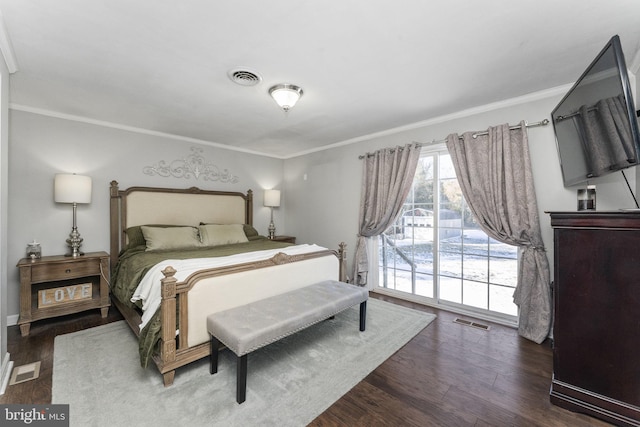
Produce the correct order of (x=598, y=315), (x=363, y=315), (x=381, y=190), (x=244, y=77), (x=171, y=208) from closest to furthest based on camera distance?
(x=598, y=315), (x=244, y=77), (x=363, y=315), (x=381, y=190), (x=171, y=208)

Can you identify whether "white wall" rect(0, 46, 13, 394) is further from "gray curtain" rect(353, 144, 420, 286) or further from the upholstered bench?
"gray curtain" rect(353, 144, 420, 286)

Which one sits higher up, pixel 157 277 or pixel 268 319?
pixel 157 277

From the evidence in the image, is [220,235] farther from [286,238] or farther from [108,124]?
[108,124]

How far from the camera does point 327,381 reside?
6.33 feet

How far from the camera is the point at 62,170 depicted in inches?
127

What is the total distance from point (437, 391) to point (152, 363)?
2.17m

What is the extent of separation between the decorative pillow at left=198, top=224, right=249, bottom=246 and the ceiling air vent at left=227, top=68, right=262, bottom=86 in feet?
7.07

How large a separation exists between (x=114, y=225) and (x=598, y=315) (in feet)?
15.8

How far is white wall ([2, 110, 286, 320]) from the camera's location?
2947mm

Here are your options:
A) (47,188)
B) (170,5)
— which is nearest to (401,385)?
(170,5)

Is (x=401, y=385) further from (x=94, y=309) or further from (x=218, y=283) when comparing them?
(x=94, y=309)

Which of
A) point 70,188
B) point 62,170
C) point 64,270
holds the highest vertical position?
point 62,170

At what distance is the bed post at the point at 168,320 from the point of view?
5.95ft

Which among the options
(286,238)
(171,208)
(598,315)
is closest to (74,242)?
(171,208)
